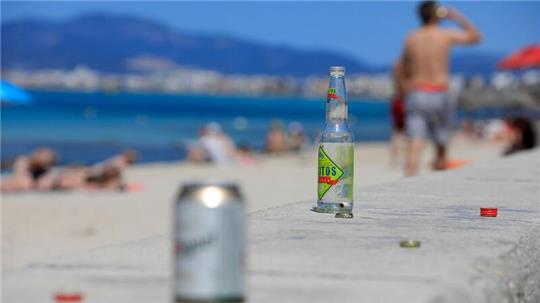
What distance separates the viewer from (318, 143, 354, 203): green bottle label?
5129 mm

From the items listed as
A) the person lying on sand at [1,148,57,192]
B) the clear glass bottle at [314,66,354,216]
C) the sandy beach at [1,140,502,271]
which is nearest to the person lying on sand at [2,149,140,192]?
the person lying on sand at [1,148,57,192]

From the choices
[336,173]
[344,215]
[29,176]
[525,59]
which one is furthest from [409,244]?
[525,59]

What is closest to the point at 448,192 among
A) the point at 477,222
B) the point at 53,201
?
the point at 477,222

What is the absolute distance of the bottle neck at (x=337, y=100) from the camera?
17.7 ft

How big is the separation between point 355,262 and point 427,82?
7.34 m

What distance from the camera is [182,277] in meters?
2.88

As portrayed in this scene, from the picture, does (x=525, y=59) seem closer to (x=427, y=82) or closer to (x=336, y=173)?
(x=427, y=82)

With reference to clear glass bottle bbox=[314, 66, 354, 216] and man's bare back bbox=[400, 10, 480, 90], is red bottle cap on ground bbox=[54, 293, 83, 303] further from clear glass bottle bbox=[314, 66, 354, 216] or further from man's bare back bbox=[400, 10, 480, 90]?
man's bare back bbox=[400, 10, 480, 90]

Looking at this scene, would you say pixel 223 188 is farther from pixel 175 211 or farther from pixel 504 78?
pixel 504 78

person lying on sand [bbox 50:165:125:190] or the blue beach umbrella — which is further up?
the blue beach umbrella

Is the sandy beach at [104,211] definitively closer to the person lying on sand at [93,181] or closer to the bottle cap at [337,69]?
the person lying on sand at [93,181]

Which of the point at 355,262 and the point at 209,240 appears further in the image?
the point at 355,262

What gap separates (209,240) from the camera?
2826 millimetres

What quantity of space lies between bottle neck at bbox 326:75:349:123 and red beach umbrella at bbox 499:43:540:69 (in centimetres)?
2957
